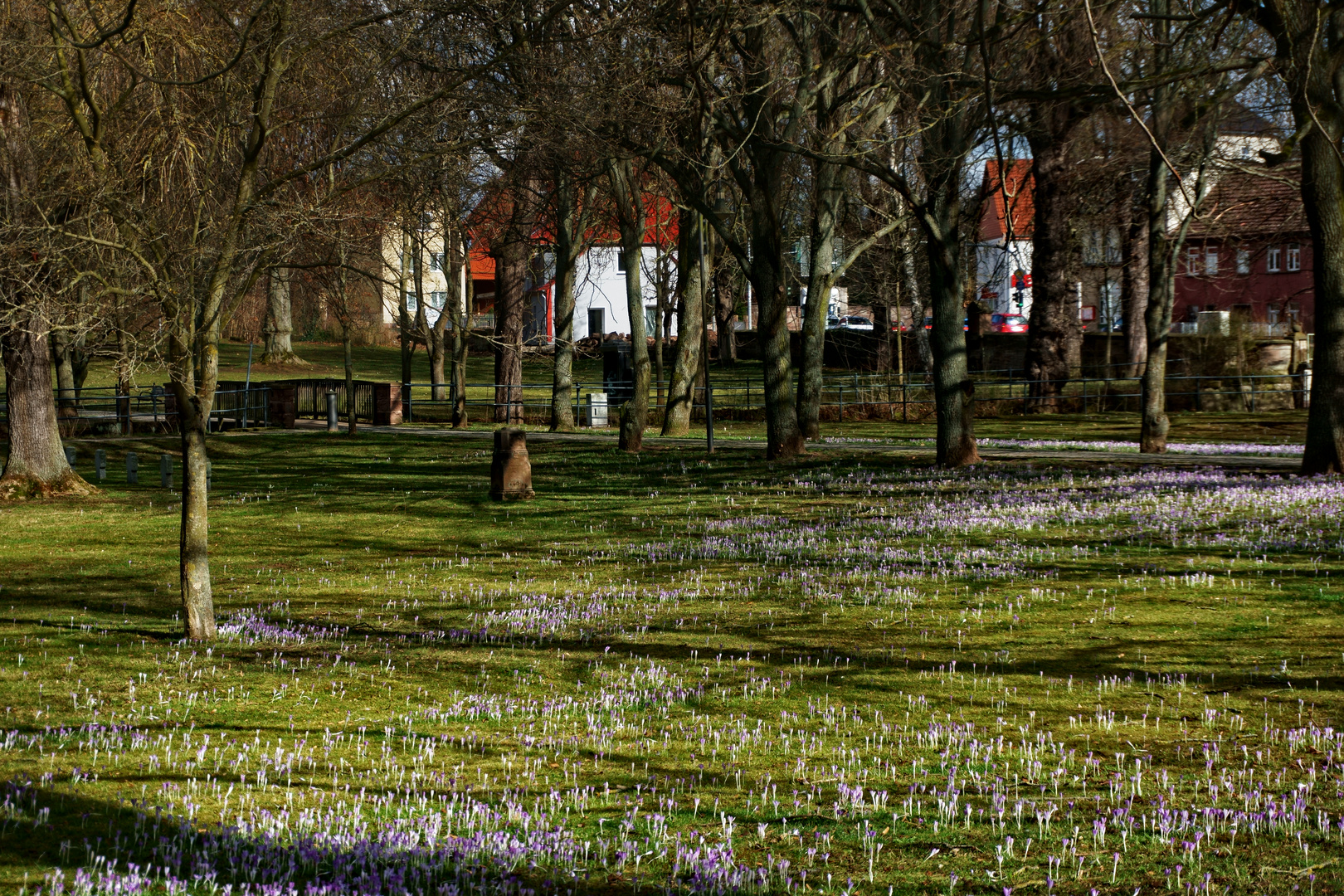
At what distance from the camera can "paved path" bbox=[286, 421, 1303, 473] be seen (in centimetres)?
2191

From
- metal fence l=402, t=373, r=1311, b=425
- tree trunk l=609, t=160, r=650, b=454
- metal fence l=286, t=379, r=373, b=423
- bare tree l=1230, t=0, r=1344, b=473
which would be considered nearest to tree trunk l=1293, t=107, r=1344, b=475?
bare tree l=1230, t=0, r=1344, b=473

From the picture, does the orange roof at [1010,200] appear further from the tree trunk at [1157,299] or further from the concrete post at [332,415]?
the concrete post at [332,415]

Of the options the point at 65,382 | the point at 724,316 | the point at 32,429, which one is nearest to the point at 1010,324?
the point at 724,316

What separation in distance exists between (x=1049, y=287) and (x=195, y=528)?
1329 inches

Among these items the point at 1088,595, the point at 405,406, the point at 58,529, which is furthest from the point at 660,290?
the point at 1088,595

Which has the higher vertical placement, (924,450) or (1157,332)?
(1157,332)

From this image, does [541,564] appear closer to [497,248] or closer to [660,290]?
[497,248]

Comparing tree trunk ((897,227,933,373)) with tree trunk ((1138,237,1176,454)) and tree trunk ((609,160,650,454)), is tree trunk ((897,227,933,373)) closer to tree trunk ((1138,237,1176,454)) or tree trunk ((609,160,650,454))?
tree trunk ((609,160,650,454))

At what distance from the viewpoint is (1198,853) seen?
5.18 metres

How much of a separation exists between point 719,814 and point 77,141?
1431 centimetres

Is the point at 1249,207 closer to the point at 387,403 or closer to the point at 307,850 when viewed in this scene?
the point at 387,403

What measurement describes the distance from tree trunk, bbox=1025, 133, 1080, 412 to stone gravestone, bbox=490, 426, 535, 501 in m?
22.0

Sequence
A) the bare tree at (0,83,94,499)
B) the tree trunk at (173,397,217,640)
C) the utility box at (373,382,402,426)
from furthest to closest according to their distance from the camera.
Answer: the utility box at (373,382,402,426)
the bare tree at (0,83,94,499)
the tree trunk at (173,397,217,640)

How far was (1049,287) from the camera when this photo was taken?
39344 mm
